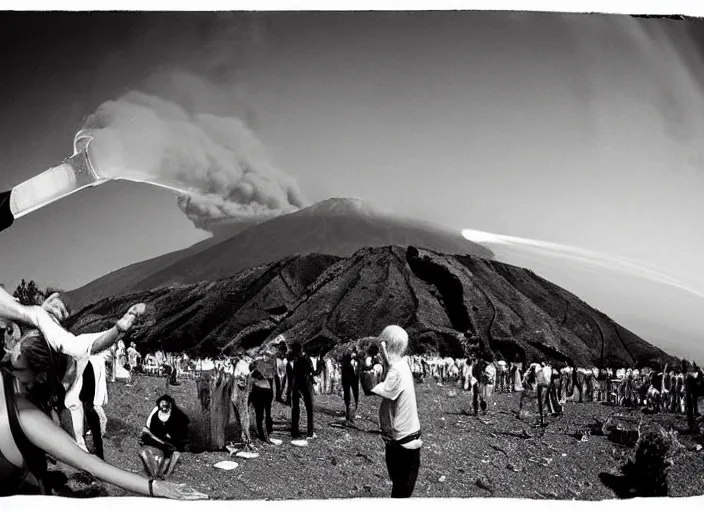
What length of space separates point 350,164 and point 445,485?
2805 millimetres

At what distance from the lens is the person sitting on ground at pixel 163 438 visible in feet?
18.7

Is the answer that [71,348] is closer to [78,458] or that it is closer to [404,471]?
[78,458]

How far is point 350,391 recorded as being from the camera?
588 cm

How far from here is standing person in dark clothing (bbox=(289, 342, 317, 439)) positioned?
590 cm

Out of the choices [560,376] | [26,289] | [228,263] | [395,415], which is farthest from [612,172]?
[26,289]

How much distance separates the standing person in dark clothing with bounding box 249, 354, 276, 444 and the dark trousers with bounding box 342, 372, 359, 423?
0.61 m

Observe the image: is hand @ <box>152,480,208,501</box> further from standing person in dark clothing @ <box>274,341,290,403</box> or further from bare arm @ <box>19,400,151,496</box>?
standing person in dark clothing @ <box>274,341,290,403</box>

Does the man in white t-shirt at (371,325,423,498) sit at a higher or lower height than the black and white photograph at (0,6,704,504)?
lower

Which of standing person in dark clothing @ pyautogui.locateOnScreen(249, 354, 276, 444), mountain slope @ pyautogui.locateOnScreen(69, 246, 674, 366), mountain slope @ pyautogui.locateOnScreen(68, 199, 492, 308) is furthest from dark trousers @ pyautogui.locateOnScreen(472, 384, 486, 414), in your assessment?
standing person in dark clothing @ pyautogui.locateOnScreen(249, 354, 276, 444)

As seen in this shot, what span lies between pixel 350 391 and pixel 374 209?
1.57 metres

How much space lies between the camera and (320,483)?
18.5 ft

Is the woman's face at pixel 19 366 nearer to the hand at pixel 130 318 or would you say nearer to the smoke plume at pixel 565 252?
the hand at pixel 130 318

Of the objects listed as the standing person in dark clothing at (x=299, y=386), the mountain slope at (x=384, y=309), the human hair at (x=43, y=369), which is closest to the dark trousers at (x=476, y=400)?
the mountain slope at (x=384, y=309)

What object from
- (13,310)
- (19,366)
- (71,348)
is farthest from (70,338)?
(13,310)
